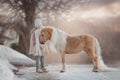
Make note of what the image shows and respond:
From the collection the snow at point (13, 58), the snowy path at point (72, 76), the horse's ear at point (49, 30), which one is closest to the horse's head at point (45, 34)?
the horse's ear at point (49, 30)

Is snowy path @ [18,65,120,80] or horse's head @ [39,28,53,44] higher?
horse's head @ [39,28,53,44]

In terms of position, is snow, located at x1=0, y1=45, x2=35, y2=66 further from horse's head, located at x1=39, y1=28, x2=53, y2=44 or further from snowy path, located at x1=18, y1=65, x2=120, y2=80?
horse's head, located at x1=39, y1=28, x2=53, y2=44

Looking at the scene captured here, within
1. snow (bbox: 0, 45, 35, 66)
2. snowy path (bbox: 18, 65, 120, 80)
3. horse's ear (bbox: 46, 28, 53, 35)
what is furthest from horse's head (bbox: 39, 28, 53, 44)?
snow (bbox: 0, 45, 35, 66)

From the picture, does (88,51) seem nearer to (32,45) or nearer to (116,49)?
(32,45)

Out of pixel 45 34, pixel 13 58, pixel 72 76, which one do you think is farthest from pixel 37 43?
pixel 13 58

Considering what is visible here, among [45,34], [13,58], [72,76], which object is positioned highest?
[45,34]

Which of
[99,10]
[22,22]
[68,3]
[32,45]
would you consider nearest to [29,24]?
[22,22]

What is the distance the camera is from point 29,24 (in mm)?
13062

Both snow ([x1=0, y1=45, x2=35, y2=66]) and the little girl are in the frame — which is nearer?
the little girl

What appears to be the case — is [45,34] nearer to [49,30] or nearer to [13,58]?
[49,30]

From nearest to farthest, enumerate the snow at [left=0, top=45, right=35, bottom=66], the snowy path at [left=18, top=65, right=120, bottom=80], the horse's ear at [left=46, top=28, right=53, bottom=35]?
the snowy path at [left=18, top=65, right=120, bottom=80] < the horse's ear at [left=46, top=28, right=53, bottom=35] < the snow at [left=0, top=45, right=35, bottom=66]

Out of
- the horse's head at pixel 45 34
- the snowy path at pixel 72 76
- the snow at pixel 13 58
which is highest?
the horse's head at pixel 45 34

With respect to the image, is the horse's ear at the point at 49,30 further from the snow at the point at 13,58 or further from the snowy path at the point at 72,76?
the snow at the point at 13,58

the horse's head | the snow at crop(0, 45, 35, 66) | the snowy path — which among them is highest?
the horse's head
